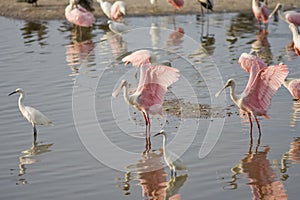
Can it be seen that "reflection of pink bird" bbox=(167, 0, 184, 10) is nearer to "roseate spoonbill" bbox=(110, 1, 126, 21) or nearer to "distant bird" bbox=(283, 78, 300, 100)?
"roseate spoonbill" bbox=(110, 1, 126, 21)

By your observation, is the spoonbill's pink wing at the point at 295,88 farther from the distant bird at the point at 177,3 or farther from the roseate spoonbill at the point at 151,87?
the distant bird at the point at 177,3

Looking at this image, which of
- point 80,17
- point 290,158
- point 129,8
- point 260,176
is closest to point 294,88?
point 290,158

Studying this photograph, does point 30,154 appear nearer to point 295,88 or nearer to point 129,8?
point 295,88

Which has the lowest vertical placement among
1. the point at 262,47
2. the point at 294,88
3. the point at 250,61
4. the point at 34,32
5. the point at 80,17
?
the point at 34,32

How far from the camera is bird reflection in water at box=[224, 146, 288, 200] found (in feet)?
24.5

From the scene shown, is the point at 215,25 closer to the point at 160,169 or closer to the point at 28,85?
the point at 28,85

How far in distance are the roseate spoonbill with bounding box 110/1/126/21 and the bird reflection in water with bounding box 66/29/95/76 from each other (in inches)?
41.0

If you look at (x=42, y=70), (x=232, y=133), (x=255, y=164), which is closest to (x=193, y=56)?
(x=42, y=70)

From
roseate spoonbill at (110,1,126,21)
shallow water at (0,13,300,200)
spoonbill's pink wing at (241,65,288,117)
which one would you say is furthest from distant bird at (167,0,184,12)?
spoonbill's pink wing at (241,65,288,117)

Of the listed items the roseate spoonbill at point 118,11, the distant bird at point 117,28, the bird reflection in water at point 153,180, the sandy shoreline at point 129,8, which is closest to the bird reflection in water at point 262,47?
the distant bird at point 117,28

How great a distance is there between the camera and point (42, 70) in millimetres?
14023

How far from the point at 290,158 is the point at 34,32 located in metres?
11.5

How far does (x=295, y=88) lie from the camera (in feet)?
36.2

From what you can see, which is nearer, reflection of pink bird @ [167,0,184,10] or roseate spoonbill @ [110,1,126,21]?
roseate spoonbill @ [110,1,126,21]
